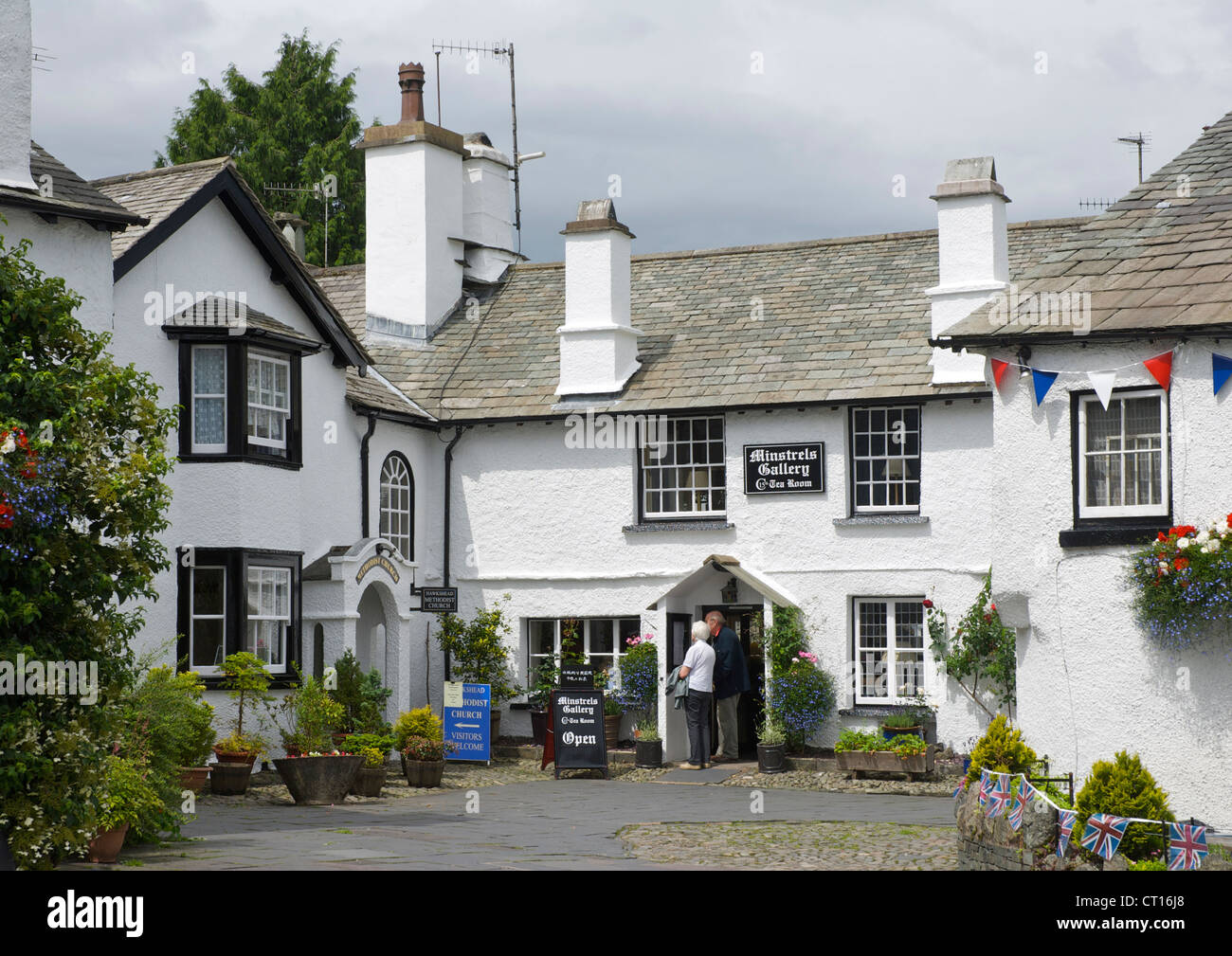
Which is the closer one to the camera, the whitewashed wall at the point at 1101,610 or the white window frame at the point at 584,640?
the whitewashed wall at the point at 1101,610

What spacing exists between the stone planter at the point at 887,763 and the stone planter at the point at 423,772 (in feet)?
16.5

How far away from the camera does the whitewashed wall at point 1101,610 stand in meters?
14.3

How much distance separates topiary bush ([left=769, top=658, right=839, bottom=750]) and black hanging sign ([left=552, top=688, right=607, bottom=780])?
7.77ft

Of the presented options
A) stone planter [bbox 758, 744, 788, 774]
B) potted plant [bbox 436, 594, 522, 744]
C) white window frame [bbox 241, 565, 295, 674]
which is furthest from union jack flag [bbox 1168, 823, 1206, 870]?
potted plant [bbox 436, 594, 522, 744]

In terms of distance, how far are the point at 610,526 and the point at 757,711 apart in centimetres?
334

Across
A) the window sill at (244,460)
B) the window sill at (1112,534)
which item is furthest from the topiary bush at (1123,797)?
the window sill at (244,460)

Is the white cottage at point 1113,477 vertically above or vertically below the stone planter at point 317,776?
above

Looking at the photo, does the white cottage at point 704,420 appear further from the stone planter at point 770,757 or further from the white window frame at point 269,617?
the white window frame at point 269,617

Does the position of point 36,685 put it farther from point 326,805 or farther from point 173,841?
point 326,805

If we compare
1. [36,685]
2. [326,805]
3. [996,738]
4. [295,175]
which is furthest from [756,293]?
[295,175]

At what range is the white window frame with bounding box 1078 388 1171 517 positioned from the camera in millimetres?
14727

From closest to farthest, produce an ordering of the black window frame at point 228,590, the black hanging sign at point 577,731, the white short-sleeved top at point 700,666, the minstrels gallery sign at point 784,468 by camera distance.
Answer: the black window frame at point 228,590, the black hanging sign at point 577,731, the white short-sleeved top at point 700,666, the minstrels gallery sign at point 784,468

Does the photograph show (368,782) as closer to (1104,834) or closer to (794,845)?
(794,845)

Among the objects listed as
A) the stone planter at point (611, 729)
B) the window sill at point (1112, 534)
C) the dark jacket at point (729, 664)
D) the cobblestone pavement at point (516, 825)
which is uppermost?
the window sill at point (1112, 534)
